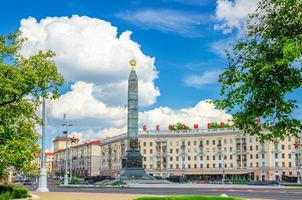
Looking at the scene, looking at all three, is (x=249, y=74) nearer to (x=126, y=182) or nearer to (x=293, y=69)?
(x=293, y=69)

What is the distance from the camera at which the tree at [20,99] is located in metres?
27.5

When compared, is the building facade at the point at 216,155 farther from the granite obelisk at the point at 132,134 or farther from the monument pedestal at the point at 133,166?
the granite obelisk at the point at 132,134

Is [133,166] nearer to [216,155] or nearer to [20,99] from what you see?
[20,99]

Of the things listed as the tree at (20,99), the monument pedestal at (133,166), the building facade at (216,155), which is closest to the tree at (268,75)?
the tree at (20,99)

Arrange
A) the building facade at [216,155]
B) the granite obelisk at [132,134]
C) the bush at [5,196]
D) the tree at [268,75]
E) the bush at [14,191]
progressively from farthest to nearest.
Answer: the building facade at [216,155] → the granite obelisk at [132,134] → the bush at [14,191] → the bush at [5,196] → the tree at [268,75]

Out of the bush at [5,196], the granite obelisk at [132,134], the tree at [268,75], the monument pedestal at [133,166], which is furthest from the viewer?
the granite obelisk at [132,134]

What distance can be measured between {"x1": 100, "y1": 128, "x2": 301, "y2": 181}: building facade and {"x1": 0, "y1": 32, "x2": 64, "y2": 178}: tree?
12848 centimetres

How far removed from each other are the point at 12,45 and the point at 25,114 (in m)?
3.97

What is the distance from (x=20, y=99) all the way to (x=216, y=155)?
502 ft

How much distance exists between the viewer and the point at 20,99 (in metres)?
29.2

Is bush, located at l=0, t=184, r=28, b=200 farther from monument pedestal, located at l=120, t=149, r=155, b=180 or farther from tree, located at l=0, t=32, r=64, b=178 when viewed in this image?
monument pedestal, located at l=120, t=149, r=155, b=180

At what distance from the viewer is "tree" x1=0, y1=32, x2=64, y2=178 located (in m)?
27.5

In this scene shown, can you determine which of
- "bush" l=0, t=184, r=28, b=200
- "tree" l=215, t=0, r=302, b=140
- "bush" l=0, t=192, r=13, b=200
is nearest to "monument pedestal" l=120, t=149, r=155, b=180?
"bush" l=0, t=184, r=28, b=200

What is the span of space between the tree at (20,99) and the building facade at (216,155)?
12848 centimetres
